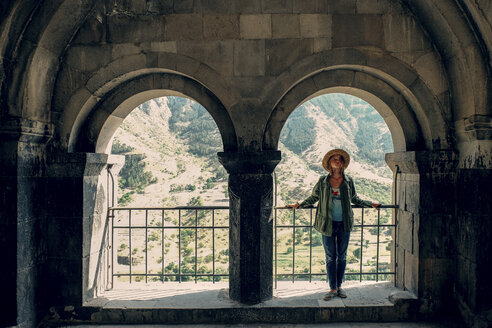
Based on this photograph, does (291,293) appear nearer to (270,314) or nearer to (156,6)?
(270,314)

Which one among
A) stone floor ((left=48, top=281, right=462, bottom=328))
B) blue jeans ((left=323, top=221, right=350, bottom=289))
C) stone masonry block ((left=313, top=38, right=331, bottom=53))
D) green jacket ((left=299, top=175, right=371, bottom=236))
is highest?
stone masonry block ((left=313, top=38, right=331, bottom=53))

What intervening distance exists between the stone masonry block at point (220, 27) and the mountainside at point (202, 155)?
1367 cm

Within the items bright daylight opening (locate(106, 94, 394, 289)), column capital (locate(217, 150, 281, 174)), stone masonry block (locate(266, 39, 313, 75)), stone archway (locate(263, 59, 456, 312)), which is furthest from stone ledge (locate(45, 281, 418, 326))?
bright daylight opening (locate(106, 94, 394, 289))

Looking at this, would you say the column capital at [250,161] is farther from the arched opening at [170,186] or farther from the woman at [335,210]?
the arched opening at [170,186]

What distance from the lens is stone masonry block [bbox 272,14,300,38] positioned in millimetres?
4324

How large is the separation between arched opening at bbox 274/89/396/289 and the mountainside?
0.08 m

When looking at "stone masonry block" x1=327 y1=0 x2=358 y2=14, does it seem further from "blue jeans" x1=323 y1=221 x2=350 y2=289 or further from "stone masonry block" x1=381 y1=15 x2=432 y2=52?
"blue jeans" x1=323 y1=221 x2=350 y2=289

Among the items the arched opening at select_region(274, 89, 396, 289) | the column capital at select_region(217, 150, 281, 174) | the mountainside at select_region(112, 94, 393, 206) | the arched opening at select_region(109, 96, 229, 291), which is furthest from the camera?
the mountainside at select_region(112, 94, 393, 206)

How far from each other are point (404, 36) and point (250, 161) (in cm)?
243

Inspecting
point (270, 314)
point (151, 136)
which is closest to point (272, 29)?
point (270, 314)

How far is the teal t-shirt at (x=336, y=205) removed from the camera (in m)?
4.39

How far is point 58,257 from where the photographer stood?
4395 mm

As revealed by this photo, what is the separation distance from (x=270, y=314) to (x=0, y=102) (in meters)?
3.92

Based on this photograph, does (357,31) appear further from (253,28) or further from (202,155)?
(202,155)
